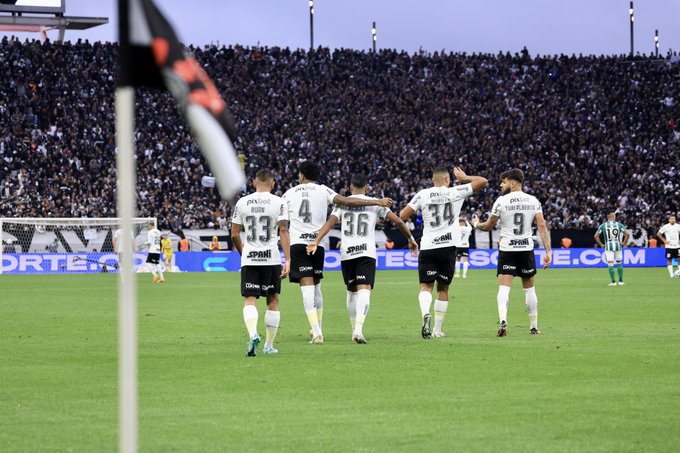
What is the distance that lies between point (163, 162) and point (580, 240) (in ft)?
71.9

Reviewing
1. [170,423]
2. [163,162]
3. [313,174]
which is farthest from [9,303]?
[163,162]

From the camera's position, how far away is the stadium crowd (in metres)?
53.5

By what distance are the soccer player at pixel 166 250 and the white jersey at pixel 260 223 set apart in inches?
1282

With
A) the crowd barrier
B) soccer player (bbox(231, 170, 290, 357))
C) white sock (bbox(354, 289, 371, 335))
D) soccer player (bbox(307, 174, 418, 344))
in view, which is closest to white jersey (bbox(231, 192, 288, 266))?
soccer player (bbox(231, 170, 290, 357))

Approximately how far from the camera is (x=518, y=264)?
1631 centimetres

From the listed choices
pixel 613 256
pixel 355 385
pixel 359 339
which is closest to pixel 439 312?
pixel 359 339

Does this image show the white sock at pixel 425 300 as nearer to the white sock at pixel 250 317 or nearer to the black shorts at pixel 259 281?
the black shorts at pixel 259 281

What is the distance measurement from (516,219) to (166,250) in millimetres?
31878

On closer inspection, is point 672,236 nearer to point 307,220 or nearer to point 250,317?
point 307,220

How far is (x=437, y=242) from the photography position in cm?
1583

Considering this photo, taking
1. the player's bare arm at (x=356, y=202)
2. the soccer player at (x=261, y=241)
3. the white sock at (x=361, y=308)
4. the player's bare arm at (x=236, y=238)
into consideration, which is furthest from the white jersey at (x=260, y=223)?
the white sock at (x=361, y=308)

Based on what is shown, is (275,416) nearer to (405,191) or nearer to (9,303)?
(9,303)

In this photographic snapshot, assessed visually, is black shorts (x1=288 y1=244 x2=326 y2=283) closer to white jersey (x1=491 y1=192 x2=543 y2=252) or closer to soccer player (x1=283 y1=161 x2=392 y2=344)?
soccer player (x1=283 y1=161 x2=392 y2=344)

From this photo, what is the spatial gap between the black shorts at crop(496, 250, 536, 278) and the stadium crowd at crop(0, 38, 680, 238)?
36.9m
